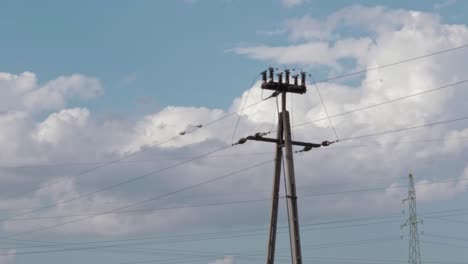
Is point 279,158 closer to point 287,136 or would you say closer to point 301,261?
point 287,136

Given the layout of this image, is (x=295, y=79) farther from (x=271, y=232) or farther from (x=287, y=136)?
(x=271, y=232)

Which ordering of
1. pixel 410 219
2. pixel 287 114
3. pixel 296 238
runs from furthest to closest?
pixel 410 219
pixel 287 114
pixel 296 238

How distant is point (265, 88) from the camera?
168 ft

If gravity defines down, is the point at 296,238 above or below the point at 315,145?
below

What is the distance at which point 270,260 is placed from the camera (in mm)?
49375

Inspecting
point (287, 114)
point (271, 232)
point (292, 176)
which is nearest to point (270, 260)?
point (271, 232)

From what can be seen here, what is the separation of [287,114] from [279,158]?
246cm

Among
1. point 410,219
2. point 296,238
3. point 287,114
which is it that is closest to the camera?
point 296,238

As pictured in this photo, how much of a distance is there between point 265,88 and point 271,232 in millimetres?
8100

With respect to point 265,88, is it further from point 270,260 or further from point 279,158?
point 270,260

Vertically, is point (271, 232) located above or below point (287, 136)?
below

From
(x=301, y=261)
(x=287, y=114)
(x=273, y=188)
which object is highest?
(x=287, y=114)

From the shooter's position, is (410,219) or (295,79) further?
(410,219)

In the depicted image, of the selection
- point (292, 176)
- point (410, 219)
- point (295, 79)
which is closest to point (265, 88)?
point (295, 79)
